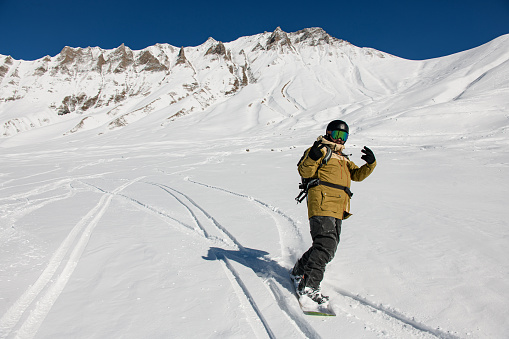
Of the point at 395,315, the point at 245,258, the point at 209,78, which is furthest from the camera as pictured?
the point at 209,78

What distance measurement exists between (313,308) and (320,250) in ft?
1.90

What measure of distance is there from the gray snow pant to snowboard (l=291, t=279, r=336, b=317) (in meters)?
0.15

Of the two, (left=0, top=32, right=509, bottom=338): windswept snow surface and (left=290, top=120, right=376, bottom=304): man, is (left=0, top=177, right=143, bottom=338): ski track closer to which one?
(left=0, top=32, right=509, bottom=338): windswept snow surface

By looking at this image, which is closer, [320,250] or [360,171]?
[320,250]

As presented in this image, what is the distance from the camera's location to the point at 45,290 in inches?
125

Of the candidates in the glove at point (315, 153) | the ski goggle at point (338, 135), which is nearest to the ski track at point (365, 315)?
the glove at point (315, 153)

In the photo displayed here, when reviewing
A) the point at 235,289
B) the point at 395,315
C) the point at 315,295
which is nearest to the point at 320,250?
the point at 315,295

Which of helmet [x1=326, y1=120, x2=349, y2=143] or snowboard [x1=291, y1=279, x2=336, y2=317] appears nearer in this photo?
snowboard [x1=291, y1=279, x2=336, y2=317]

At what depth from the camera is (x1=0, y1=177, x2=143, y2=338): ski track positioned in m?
2.61

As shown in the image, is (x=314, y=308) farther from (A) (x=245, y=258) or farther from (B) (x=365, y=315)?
(A) (x=245, y=258)

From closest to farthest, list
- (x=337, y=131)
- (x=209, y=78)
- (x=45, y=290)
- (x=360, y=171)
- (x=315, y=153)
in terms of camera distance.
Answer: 1. (x=315, y=153)
2. (x=45, y=290)
3. (x=337, y=131)
4. (x=360, y=171)
5. (x=209, y=78)

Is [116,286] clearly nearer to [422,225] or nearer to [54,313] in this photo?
[54,313]

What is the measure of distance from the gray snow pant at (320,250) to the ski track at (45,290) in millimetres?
2564

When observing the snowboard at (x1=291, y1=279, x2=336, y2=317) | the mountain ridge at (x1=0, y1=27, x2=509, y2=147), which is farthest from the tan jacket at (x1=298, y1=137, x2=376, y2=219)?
the mountain ridge at (x1=0, y1=27, x2=509, y2=147)
